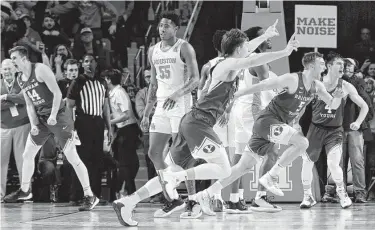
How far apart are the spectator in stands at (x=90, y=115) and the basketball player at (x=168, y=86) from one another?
2238 mm

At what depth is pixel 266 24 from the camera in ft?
34.4

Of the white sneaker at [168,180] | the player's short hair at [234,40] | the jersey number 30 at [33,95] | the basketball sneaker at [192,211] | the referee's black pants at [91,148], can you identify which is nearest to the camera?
the white sneaker at [168,180]

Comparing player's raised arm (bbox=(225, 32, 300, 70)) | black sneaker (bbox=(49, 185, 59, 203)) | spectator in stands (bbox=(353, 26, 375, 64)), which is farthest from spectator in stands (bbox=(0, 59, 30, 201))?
spectator in stands (bbox=(353, 26, 375, 64))

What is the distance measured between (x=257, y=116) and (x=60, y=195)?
359 centimetres

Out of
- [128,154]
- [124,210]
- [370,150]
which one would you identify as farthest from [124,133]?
[124,210]

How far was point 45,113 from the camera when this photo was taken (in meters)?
9.32

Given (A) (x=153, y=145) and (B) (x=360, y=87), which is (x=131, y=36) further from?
(A) (x=153, y=145)

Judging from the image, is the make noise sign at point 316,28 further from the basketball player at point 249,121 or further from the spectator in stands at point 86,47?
the spectator in stands at point 86,47

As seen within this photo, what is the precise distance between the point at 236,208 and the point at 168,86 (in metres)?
1.77

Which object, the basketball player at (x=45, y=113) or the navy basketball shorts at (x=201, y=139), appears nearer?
the navy basketball shorts at (x=201, y=139)

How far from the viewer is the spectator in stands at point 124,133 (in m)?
10.8

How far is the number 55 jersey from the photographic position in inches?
302

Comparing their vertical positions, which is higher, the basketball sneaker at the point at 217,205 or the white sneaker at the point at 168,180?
the white sneaker at the point at 168,180

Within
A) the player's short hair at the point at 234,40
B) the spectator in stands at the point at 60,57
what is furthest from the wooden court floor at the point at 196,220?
the spectator in stands at the point at 60,57
